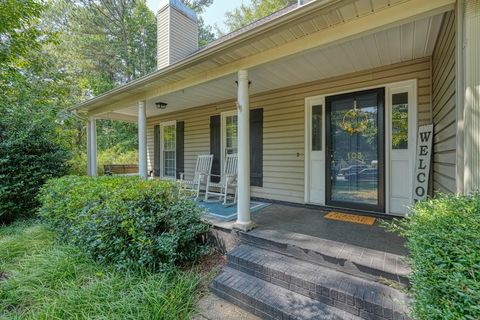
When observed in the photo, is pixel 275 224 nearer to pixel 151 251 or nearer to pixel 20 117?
pixel 151 251

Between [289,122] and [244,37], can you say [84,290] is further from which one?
[289,122]

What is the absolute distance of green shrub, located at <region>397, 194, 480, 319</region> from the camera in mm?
1049

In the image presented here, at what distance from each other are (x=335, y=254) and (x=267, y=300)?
0.78m

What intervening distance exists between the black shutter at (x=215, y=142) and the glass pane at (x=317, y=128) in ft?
7.54

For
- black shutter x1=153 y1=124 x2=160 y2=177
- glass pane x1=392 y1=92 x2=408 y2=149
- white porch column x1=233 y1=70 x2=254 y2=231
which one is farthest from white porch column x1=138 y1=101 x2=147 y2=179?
glass pane x1=392 y1=92 x2=408 y2=149

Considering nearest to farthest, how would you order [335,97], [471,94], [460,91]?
[471,94], [460,91], [335,97]

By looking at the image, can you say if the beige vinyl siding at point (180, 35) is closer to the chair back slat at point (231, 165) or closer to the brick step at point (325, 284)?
the chair back slat at point (231, 165)

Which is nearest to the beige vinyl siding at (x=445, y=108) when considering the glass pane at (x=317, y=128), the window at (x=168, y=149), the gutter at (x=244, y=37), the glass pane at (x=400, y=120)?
the glass pane at (x=400, y=120)

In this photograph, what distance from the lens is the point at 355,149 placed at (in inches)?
146

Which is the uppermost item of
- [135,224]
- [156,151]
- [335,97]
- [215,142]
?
[335,97]

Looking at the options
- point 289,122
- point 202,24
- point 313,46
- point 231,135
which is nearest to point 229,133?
point 231,135

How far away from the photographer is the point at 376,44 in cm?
276

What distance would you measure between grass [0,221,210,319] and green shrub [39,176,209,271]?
168mm

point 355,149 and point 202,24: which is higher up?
point 202,24
